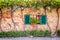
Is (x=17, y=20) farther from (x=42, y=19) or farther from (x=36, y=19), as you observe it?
(x=42, y=19)

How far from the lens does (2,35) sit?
53.7 ft

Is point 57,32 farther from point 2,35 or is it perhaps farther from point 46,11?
point 2,35

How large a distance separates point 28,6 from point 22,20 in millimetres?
829

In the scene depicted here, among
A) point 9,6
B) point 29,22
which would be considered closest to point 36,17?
point 29,22

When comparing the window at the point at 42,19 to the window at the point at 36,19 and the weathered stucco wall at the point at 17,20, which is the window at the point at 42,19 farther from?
the weathered stucco wall at the point at 17,20

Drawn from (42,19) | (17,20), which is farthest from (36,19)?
(17,20)

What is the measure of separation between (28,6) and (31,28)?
3.97 feet

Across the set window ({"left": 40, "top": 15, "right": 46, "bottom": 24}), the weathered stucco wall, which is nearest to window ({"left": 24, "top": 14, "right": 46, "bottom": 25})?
window ({"left": 40, "top": 15, "right": 46, "bottom": 24})

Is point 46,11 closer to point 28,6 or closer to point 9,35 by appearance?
point 28,6

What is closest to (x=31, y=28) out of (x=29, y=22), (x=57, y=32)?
(x=29, y=22)

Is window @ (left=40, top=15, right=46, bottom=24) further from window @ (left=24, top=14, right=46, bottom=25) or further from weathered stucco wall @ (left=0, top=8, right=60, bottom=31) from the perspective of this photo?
weathered stucco wall @ (left=0, top=8, right=60, bottom=31)

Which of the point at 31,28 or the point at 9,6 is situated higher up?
the point at 9,6

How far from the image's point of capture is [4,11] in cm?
1656

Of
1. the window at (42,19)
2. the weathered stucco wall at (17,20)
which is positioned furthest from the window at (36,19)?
the weathered stucco wall at (17,20)
